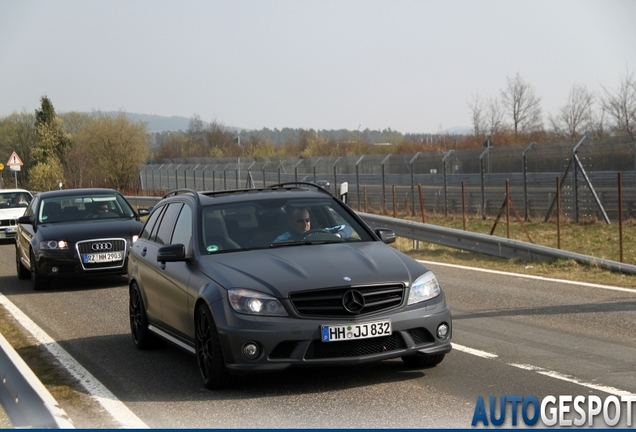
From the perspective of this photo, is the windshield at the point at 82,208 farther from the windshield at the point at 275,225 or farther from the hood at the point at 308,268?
the hood at the point at 308,268

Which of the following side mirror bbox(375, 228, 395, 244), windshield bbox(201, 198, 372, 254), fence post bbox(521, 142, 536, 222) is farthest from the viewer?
fence post bbox(521, 142, 536, 222)

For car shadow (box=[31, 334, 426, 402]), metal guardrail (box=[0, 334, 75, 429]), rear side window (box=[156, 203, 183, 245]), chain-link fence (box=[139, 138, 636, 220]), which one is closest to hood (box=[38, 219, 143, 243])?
rear side window (box=[156, 203, 183, 245])

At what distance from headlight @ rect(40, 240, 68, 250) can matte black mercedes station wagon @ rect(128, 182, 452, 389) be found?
21.9 feet

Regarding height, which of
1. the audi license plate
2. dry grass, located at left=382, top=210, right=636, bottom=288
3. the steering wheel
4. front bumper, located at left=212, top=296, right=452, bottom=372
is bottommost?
dry grass, located at left=382, top=210, right=636, bottom=288

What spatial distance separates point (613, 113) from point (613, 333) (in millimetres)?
43571

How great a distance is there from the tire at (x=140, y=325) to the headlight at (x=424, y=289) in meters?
3.07

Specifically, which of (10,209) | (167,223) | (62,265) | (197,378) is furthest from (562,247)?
(10,209)

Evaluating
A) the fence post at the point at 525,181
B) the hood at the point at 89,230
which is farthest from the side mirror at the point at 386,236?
the fence post at the point at 525,181

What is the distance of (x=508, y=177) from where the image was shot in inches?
1188

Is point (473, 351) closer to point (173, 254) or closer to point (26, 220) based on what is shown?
point (173, 254)

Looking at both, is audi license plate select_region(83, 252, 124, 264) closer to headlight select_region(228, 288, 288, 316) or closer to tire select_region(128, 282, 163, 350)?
tire select_region(128, 282, 163, 350)

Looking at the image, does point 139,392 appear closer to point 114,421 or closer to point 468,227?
point 114,421

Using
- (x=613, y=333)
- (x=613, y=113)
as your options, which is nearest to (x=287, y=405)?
(x=613, y=333)

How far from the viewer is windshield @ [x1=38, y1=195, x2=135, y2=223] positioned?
640 inches
